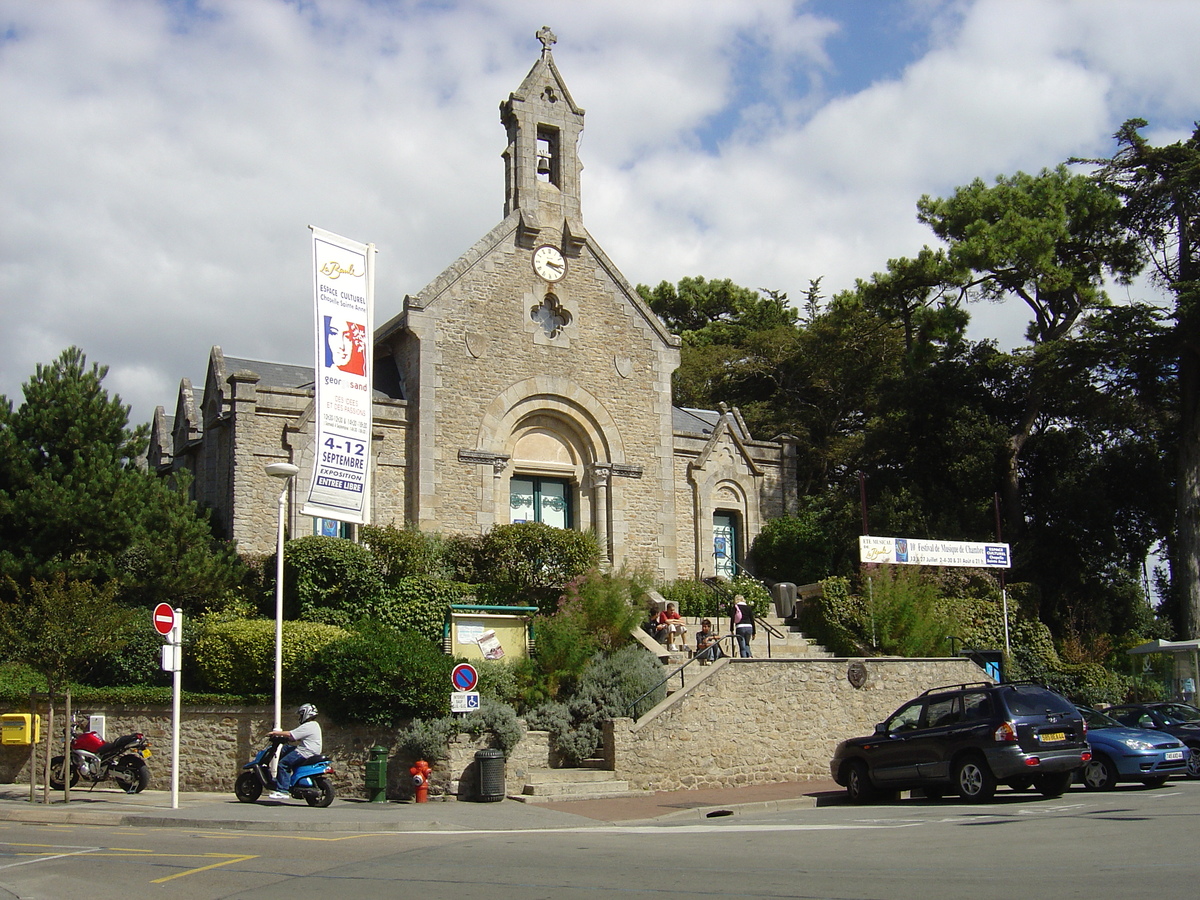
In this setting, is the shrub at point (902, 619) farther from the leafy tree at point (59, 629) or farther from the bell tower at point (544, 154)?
the leafy tree at point (59, 629)

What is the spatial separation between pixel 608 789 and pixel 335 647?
4986 millimetres

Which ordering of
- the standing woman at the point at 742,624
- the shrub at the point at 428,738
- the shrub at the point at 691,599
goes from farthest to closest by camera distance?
the shrub at the point at 691,599
the standing woman at the point at 742,624
the shrub at the point at 428,738

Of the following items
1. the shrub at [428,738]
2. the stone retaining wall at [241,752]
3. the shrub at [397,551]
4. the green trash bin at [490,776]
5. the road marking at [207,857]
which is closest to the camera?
the road marking at [207,857]

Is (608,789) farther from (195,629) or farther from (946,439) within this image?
(946,439)

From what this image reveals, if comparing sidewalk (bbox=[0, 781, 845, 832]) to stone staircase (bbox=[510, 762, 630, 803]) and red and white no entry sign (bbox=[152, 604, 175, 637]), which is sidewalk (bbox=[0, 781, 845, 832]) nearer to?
stone staircase (bbox=[510, 762, 630, 803])

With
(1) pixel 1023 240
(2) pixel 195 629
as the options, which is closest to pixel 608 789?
(2) pixel 195 629

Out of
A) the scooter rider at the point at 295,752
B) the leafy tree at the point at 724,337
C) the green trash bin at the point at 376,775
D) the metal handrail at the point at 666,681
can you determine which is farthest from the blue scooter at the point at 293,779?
the leafy tree at the point at 724,337

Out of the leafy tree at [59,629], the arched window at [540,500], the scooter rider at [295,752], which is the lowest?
the scooter rider at [295,752]

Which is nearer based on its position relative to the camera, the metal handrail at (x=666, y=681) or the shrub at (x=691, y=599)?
the metal handrail at (x=666, y=681)

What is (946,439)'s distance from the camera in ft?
112

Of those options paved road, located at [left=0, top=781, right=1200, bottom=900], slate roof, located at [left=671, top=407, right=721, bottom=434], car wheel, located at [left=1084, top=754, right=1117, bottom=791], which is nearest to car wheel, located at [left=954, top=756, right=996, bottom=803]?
paved road, located at [left=0, top=781, right=1200, bottom=900]

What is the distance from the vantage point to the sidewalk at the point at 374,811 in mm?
15016

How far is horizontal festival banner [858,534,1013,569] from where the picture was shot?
25344 mm

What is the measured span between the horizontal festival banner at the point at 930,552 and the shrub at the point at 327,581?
10296mm
